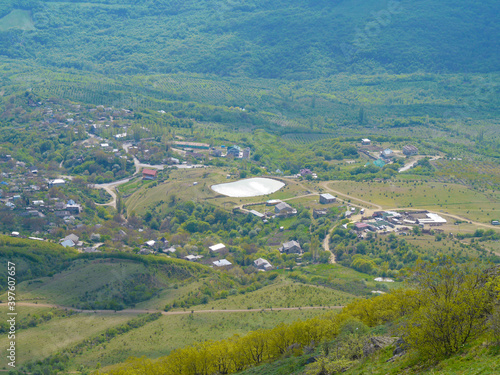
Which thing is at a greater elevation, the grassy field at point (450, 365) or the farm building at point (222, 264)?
the grassy field at point (450, 365)

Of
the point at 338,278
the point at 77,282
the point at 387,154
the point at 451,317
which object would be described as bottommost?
the point at 338,278

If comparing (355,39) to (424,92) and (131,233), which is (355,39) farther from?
(131,233)

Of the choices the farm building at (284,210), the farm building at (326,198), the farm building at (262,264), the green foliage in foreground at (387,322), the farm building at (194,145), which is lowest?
the farm building at (262,264)

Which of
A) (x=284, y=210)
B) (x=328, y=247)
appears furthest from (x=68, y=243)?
(x=328, y=247)

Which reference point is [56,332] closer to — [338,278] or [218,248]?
[218,248]

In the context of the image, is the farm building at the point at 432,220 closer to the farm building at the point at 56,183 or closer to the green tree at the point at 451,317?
the green tree at the point at 451,317

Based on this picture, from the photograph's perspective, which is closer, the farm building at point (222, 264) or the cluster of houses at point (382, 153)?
the farm building at point (222, 264)

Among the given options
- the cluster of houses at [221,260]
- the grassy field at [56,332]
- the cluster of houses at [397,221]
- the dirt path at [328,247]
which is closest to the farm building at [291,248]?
the dirt path at [328,247]
